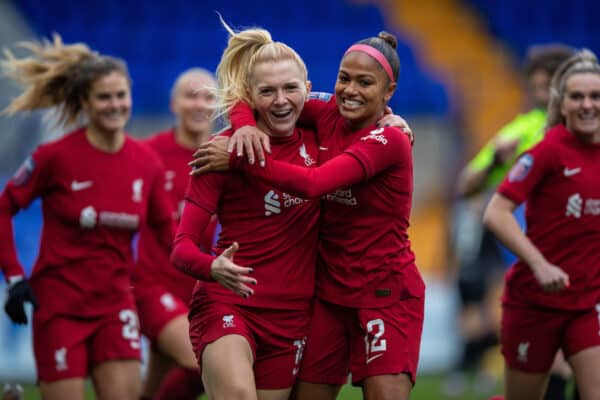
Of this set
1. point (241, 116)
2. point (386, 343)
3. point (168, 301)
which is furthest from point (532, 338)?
point (168, 301)

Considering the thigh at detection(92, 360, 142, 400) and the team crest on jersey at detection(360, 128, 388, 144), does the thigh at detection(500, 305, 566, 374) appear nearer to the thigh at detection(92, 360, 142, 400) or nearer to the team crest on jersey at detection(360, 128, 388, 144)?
the team crest on jersey at detection(360, 128, 388, 144)

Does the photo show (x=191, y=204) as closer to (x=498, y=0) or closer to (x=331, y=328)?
(x=331, y=328)

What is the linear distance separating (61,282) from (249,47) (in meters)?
1.90

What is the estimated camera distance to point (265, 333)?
478 centimetres

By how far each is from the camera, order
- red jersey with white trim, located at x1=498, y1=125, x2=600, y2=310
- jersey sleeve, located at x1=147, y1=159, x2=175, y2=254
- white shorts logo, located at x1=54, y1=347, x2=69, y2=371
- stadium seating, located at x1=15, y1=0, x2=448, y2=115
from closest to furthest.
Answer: red jersey with white trim, located at x1=498, y1=125, x2=600, y2=310 → white shorts logo, located at x1=54, y1=347, x2=69, y2=371 → jersey sleeve, located at x1=147, y1=159, x2=175, y2=254 → stadium seating, located at x1=15, y1=0, x2=448, y2=115

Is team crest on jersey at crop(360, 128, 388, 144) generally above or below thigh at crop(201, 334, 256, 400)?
above

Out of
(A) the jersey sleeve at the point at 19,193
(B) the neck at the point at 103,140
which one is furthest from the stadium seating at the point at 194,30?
(A) the jersey sleeve at the point at 19,193

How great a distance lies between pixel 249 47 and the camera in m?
5.03

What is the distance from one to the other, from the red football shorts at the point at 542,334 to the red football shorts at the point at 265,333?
1.53 metres

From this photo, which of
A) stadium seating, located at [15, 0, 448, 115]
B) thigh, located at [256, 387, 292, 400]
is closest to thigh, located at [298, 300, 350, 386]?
thigh, located at [256, 387, 292, 400]

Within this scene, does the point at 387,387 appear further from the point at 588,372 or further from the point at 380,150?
the point at 588,372

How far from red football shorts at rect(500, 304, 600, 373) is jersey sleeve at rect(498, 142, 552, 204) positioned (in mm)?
639

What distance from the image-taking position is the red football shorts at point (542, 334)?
18.4 ft

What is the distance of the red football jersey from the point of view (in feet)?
15.8
